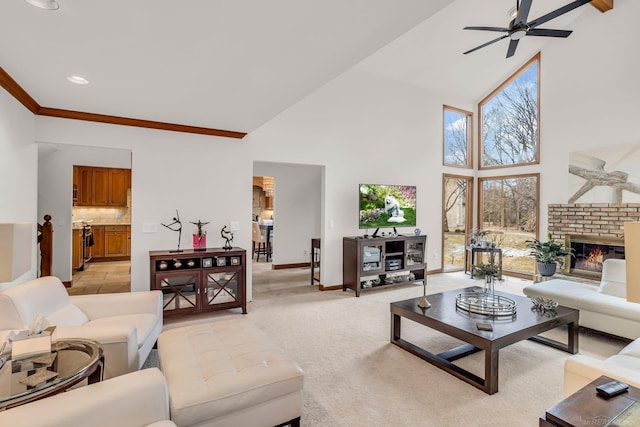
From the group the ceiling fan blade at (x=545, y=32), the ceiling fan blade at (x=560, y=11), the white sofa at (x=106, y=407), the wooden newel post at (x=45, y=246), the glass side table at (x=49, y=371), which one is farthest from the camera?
the wooden newel post at (x=45, y=246)

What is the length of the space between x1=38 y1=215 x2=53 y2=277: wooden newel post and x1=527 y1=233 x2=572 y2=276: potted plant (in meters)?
7.74

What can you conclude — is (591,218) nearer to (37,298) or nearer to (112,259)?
(37,298)

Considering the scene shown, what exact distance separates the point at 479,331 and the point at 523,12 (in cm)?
332

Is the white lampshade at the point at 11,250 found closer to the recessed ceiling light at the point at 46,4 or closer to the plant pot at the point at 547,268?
the recessed ceiling light at the point at 46,4

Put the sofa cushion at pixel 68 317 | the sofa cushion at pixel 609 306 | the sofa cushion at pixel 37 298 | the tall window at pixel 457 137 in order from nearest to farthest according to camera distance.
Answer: the sofa cushion at pixel 37 298
the sofa cushion at pixel 68 317
the sofa cushion at pixel 609 306
the tall window at pixel 457 137

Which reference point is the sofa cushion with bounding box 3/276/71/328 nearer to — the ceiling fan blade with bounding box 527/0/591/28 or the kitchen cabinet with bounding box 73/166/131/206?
the ceiling fan blade with bounding box 527/0/591/28

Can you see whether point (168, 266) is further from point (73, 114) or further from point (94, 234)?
point (94, 234)

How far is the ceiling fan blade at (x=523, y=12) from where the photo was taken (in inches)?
129

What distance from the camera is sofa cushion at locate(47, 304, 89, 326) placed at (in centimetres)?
239

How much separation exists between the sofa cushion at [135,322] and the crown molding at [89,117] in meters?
2.04

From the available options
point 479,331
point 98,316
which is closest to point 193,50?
point 98,316

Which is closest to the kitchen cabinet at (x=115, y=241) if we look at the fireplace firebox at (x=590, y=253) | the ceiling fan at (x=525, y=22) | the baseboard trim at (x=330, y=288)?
the baseboard trim at (x=330, y=288)

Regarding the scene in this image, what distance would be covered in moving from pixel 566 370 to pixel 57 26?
3.55 metres

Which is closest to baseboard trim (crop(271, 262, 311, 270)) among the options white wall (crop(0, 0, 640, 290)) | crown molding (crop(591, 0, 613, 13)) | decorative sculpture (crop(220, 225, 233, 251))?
white wall (crop(0, 0, 640, 290))
